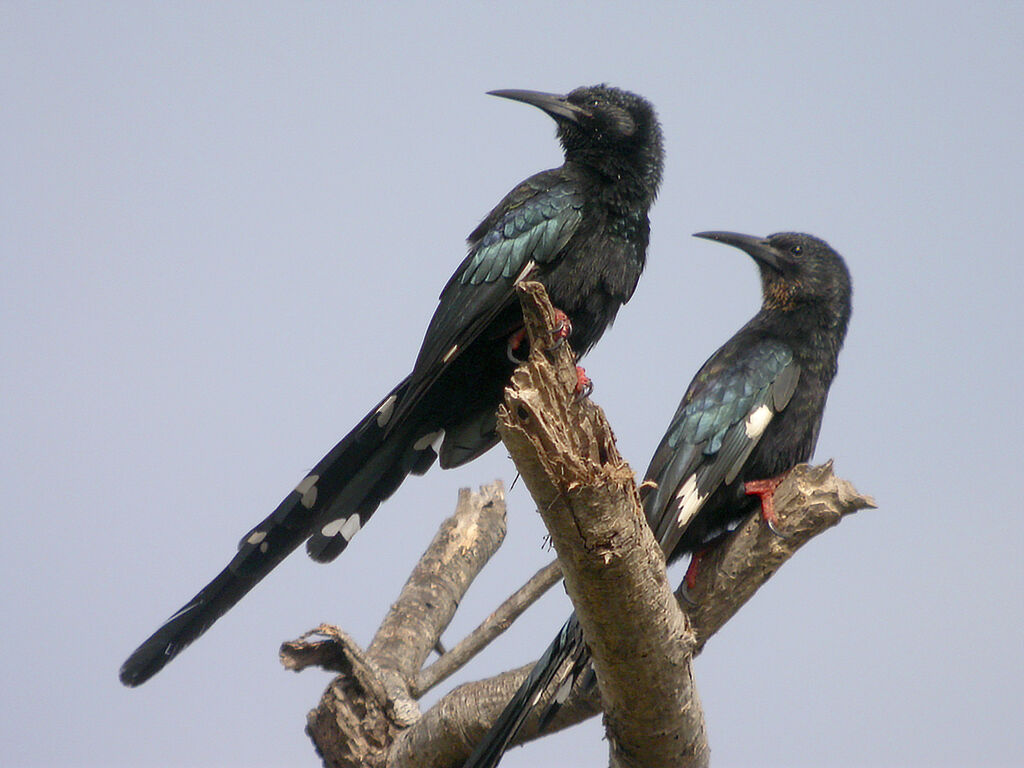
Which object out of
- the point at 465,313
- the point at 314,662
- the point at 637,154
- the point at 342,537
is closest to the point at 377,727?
the point at 314,662

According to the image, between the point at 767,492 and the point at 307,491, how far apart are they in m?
2.00

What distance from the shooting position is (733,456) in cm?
472

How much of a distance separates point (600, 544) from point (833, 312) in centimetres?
285

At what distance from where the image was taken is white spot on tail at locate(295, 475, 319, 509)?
4.65 metres

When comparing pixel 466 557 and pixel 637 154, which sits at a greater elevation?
pixel 637 154

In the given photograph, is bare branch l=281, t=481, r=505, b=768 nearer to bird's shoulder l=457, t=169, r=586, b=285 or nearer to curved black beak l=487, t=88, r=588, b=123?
bird's shoulder l=457, t=169, r=586, b=285

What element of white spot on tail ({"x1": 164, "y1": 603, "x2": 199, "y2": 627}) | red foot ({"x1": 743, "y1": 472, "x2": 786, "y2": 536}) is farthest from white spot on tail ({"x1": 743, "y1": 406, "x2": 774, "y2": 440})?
white spot on tail ({"x1": 164, "y1": 603, "x2": 199, "y2": 627})

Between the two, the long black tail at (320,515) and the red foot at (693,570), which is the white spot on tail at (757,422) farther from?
the long black tail at (320,515)

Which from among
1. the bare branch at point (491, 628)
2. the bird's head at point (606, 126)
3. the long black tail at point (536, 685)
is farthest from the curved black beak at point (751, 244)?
the long black tail at point (536, 685)

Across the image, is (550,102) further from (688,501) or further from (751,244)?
(688,501)

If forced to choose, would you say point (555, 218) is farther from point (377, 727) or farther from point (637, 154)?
point (377, 727)

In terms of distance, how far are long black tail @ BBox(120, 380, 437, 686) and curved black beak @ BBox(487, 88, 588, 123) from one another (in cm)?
155

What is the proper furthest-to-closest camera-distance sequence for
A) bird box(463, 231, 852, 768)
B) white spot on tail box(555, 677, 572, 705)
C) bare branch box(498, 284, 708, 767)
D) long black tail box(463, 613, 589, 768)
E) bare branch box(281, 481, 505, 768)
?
1. bare branch box(281, 481, 505, 768)
2. white spot on tail box(555, 677, 572, 705)
3. bird box(463, 231, 852, 768)
4. long black tail box(463, 613, 589, 768)
5. bare branch box(498, 284, 708, 767)

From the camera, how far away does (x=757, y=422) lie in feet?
15.8
